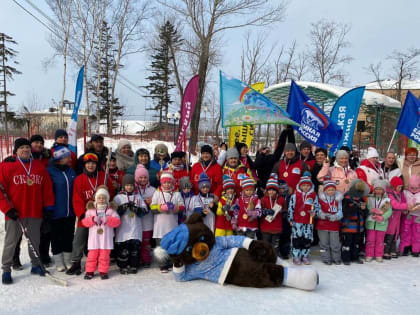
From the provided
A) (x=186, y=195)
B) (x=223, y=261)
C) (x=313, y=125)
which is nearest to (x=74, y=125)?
(x=186, y=195)

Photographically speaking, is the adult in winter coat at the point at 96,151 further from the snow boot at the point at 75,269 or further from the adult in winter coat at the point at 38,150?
the snow boot at the point at 75,269

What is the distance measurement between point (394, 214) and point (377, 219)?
20.2 inches

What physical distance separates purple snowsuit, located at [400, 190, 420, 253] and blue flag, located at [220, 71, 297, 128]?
2.58 meters

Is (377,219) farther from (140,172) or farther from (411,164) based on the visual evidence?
(140,172)

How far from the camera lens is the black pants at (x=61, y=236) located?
4816 millimetres

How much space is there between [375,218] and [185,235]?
3400 mm

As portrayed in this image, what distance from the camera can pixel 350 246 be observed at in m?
5.47

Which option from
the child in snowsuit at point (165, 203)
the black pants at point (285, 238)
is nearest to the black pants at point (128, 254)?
the child in snowsuit at point (165, 203)

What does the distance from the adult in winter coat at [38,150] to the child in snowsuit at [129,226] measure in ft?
4.65

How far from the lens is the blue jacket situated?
4766mm

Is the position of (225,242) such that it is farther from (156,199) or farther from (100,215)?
(100,215)

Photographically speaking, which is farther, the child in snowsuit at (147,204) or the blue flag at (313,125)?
the blue flag at (313,125)

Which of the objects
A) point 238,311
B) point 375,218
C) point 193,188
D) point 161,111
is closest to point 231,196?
point 193,188

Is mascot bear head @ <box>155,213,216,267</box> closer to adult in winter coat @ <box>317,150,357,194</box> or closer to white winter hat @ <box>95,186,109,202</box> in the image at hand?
white winter hat @ <box>95,186,109,202</box>
